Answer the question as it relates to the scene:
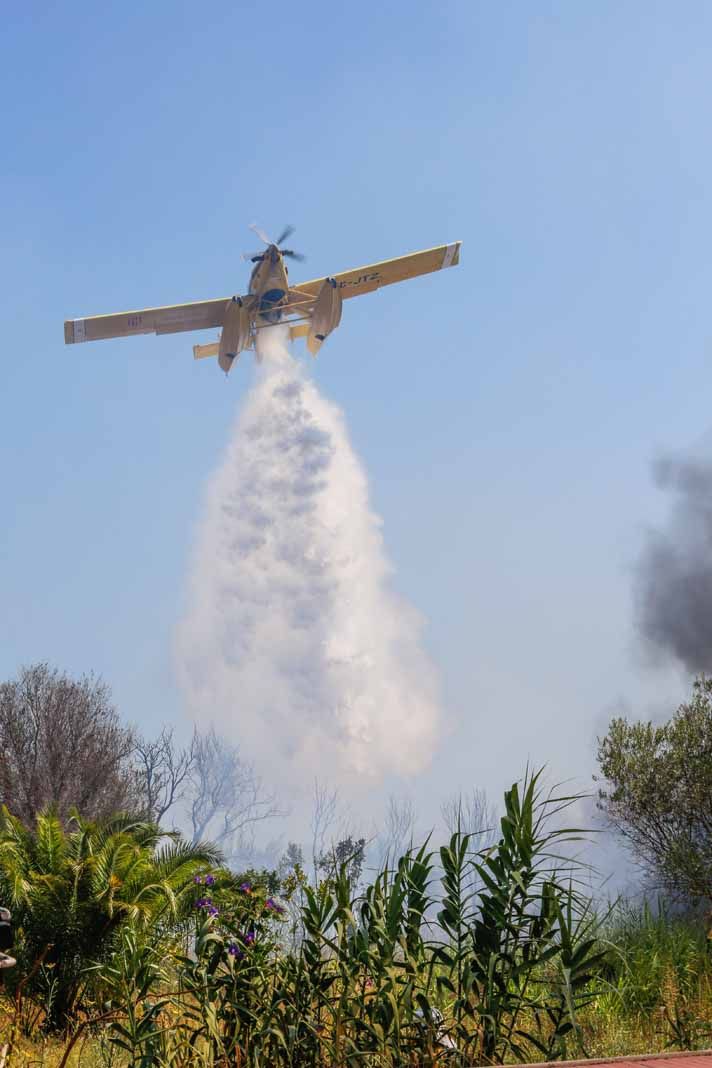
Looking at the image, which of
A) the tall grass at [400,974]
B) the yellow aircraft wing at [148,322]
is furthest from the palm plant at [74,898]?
the yellow aircraft wing at [148,322]

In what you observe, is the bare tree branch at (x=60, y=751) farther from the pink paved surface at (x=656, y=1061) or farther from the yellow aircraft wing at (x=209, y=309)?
the pink paved surface at (x=656, y=1061)

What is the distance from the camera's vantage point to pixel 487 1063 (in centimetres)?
625

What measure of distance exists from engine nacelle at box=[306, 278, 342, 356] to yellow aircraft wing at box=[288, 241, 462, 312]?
12.2 inches

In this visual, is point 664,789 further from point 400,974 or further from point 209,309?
point 209,309

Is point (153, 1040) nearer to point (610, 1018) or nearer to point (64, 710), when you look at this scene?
point (610, 1018)

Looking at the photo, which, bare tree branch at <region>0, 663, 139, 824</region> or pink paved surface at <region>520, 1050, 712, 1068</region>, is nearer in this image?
pink paved surface at <region>520, 1050, 712, 1068</region>

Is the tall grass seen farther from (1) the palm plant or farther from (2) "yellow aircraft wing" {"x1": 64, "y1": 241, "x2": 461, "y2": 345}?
(2) "yellow aircraft wing" {"x1": 64, "y1": 241, "x2": 461, "y2": 345}

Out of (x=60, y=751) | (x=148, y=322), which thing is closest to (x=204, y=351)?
(x=148, y=322)

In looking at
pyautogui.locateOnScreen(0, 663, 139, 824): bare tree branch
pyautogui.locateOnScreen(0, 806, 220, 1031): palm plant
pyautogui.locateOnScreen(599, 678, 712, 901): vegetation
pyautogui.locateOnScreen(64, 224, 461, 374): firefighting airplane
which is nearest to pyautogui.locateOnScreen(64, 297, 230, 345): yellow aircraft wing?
pyautogui.locateOnScreen(64, 224, 461, 374): firefighting airplane

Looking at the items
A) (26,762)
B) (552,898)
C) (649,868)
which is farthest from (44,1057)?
(26,762)

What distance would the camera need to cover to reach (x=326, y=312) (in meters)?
33.9

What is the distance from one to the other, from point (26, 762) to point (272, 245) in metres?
17.2

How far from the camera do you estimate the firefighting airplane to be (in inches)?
1321

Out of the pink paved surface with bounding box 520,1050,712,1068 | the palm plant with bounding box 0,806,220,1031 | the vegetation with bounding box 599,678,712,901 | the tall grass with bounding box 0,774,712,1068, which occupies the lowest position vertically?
the pink paved surface with bounding box 520,1050,712,1068
